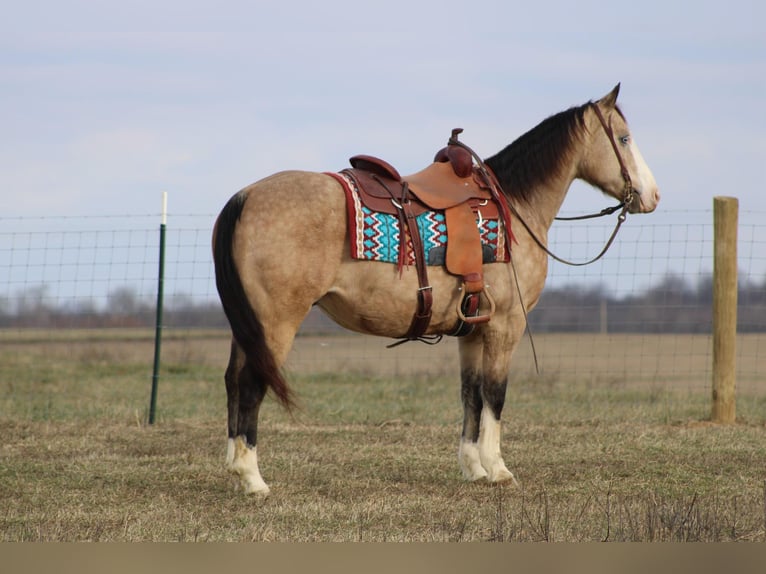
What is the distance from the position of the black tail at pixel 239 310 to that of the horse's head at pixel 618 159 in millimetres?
2412

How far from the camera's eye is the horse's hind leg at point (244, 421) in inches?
201

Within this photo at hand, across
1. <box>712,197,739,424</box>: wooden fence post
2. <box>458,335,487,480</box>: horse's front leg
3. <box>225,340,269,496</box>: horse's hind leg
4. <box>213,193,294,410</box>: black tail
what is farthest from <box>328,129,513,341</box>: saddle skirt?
<box>712,197,739,424</box>: wooden fence post

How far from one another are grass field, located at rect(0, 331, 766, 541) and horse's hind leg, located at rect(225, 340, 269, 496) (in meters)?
0.14

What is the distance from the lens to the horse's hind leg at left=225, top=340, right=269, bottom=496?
511 centimetres

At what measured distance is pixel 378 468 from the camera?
6234mm

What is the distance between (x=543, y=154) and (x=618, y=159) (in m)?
0.49

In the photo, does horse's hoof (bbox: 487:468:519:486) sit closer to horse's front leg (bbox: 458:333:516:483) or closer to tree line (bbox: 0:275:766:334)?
horse's front leg (bbox: 458:333:516:483)

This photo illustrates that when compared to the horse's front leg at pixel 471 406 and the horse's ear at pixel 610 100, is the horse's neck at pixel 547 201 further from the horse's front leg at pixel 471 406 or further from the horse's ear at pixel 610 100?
the horse's front leg at pixel 471 406

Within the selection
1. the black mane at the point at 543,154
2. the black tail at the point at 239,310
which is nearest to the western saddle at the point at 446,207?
the black mane at the point at 543,154

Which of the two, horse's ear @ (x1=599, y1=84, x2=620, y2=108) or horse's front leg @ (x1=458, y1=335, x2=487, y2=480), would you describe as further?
horse's ear @ (x1=599, y1=84, x2=620, y2=108)

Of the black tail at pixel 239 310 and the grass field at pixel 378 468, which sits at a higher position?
the black tail at pixel 239 310

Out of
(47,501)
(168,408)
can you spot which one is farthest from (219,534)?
(168,408)

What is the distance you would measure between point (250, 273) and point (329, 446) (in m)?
2.39

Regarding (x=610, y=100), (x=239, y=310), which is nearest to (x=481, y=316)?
(x=239, y=310)
